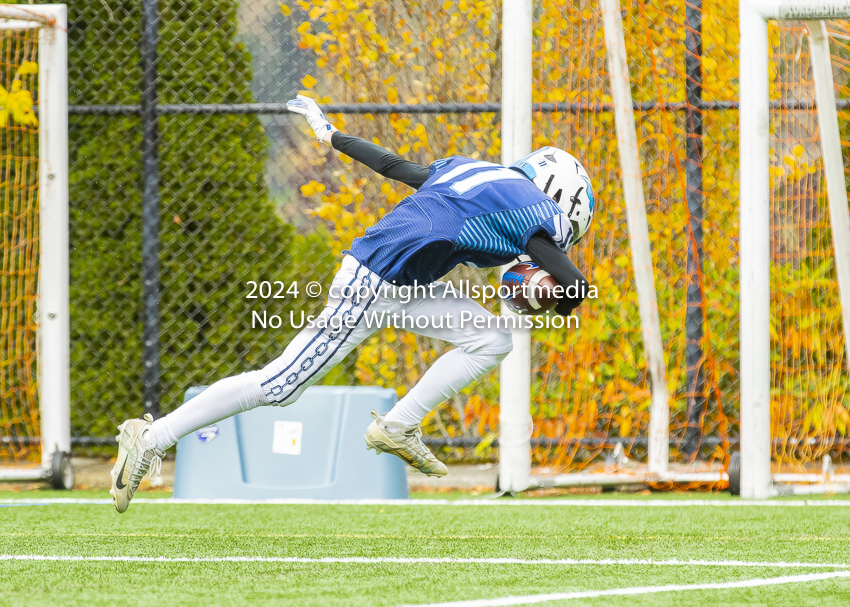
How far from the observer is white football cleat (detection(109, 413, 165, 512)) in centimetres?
356

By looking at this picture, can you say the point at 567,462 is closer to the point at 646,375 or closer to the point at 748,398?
the point at 646,375

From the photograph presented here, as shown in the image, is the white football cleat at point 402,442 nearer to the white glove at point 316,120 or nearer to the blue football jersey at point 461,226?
the blue football jersey at point 461,226

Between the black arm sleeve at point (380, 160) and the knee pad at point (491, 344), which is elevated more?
the black arm sleeve at point (380, 160)

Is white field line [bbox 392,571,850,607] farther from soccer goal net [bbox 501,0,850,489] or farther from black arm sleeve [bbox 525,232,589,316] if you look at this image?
soccer goal net [bbox 501,0,850,489]

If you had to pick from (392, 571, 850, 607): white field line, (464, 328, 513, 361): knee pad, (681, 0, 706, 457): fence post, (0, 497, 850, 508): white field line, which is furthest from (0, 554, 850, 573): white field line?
(681, 0, 706, 457): fence post

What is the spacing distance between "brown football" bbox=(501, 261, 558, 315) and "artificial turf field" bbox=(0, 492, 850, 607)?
0.88 meters

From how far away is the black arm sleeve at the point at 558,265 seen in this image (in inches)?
123

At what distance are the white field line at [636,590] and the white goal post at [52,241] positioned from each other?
3.31m

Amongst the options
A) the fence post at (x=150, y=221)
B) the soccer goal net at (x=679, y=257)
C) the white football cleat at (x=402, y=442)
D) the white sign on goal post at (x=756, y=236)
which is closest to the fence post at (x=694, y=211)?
the soccer goal net at (x=679, y=257)

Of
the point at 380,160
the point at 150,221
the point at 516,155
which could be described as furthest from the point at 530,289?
the point at 150,221

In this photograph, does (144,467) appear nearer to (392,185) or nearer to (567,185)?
(567,185)

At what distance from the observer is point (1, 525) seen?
408 cm

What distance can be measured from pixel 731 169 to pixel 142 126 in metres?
3.53

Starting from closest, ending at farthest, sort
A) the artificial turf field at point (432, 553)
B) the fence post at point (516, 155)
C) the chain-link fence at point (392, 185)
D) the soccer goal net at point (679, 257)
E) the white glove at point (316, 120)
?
the artificial turf field at point (432, 553), the white glove at point (316, 120), the fence post at point (516, 155), the soccer goal net at point (679, 257), the chain-link fence at point (392, 185)
